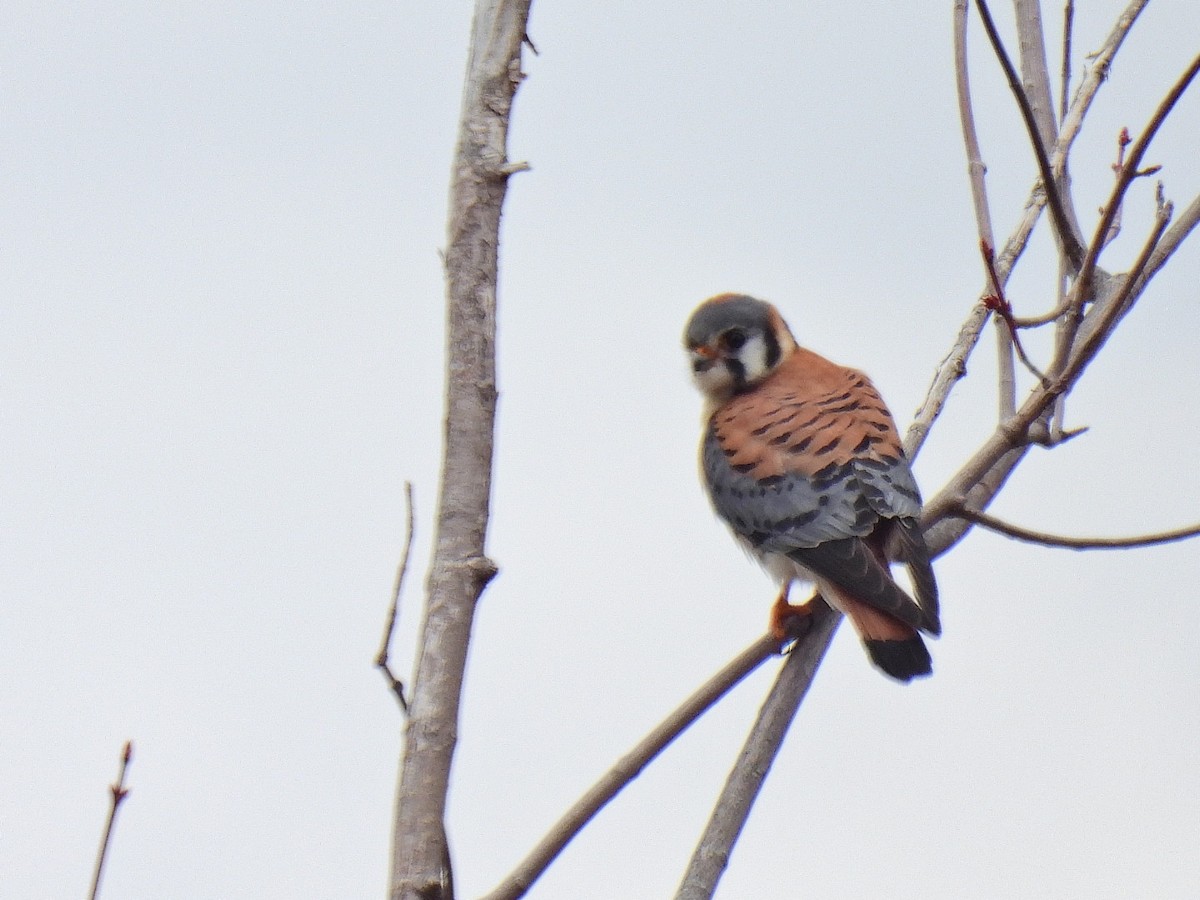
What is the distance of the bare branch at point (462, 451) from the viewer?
5.83 ft

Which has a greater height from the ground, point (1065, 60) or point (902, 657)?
point (1065, 60)

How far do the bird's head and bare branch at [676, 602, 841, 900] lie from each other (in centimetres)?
163

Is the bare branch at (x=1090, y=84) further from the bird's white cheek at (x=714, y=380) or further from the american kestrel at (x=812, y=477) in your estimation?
the bird's white cheek at (x=714, y=380)

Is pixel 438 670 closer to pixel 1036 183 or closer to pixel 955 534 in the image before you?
pixel 955 534

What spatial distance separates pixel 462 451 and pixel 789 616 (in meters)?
1.68

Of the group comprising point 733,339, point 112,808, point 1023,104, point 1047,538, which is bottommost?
point 112,808

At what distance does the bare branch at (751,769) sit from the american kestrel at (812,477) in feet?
0.30

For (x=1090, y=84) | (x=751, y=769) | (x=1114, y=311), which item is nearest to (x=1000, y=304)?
(x=1114, y=311)

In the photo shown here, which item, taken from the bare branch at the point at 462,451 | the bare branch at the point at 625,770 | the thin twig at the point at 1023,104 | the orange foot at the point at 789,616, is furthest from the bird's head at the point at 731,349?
the bare branch at the point at 462,451

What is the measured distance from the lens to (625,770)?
2072 millimetres

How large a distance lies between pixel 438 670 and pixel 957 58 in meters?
2.24

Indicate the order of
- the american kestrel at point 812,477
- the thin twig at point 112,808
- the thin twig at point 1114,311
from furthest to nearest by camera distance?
the american kestrel at point 812,477 → the thin twig at point 1114,311 → the thin twig at point 112,808

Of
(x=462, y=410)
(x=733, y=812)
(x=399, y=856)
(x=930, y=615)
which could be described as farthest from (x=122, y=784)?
(x=930, y=615)

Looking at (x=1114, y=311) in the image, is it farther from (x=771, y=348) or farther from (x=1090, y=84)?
(x=771, y=348)
